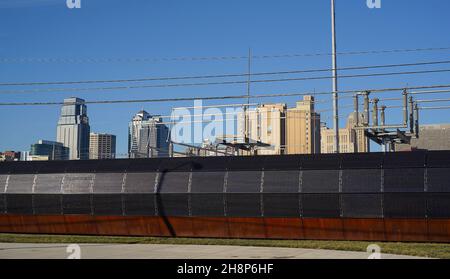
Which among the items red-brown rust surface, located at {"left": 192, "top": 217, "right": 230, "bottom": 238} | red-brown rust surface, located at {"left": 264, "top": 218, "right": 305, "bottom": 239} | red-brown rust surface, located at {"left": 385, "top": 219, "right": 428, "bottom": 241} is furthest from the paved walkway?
red-brown rust surface, located at {"left": 385, "top": 219, "right": 428, "bottom": 241}

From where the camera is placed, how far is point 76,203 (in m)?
31.9

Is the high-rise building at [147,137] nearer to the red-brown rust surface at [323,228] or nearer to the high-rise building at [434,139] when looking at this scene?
the red-brown rust surface at [323,228]

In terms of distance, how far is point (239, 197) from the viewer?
95.6 feet

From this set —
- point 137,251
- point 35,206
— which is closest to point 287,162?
point 137,251

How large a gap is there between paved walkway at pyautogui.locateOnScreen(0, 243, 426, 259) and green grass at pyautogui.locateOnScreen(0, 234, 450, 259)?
43.5 inches

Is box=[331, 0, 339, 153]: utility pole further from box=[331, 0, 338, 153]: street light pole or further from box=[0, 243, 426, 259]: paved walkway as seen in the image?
box=[0, 243, 426, 259]: paved walkway

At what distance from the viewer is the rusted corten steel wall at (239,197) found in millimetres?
26469

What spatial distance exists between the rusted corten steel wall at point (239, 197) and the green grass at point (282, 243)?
44.4 inches

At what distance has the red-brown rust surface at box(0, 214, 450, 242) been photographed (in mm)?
26219

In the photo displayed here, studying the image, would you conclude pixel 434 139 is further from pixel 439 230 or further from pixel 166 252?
pixel 166 252

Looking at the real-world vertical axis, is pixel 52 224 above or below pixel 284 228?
below

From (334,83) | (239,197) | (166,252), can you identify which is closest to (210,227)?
(239,197)

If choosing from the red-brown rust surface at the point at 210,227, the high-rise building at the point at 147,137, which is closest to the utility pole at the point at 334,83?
the red-brown rust surface at the point at 210,227

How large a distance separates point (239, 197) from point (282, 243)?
4.28 metres
